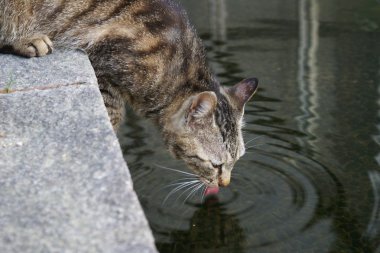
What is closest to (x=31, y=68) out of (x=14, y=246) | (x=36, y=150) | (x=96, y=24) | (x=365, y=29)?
(x=96, y=24)

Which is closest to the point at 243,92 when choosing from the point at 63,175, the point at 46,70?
the point at 46,70

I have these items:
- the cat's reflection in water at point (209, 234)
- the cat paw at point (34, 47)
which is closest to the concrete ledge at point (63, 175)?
the cat paw at point (34, 47)

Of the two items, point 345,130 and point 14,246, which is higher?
point 14,246

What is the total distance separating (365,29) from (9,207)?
556 centimetres

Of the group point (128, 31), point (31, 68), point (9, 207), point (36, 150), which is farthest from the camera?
point (128, 31)

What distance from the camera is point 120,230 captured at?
1685 mm

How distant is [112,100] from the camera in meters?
3.63

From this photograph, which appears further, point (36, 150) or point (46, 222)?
point (36, 150)

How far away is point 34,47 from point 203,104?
3.30 ft

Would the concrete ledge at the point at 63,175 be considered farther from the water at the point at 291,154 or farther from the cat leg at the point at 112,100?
the water at the point at 291,154

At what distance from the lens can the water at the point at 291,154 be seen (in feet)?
10.5

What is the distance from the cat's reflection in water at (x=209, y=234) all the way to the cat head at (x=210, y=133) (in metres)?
0.21

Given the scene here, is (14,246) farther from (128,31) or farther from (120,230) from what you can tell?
(128,31)

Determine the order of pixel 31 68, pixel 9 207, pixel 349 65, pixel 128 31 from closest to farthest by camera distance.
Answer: pixel 9 207 < pixel 31 68 < pixel 128 31 < pixel 349 65
